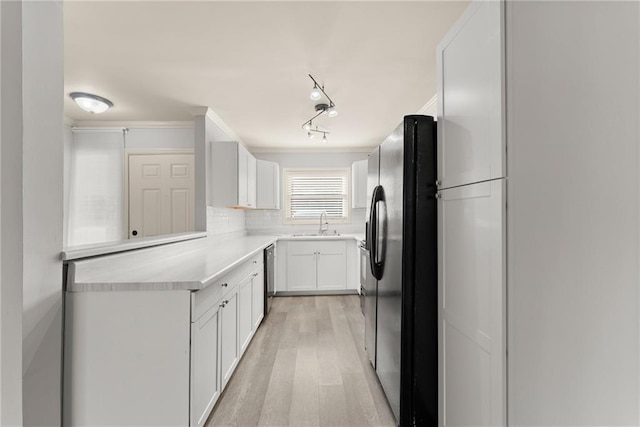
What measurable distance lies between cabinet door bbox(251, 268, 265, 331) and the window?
209cm

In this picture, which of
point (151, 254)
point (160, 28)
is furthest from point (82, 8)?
point (151, 254)

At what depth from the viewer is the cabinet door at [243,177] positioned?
3756 mm

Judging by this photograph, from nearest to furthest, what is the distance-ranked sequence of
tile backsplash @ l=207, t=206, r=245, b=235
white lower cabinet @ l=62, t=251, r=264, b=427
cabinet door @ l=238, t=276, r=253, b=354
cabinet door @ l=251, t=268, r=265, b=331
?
white lower cabinet @ l=62, t=251, r=264, b=427, cabinet door @ l=238, t=276, r=253, b=354, cabinet door @ l=251, t=268, r=265, b=331, tile backsplash @ l=207, t=206, r=245, b=235

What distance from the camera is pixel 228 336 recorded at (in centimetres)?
212

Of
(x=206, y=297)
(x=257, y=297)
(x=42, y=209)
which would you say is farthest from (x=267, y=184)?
(x=42, y=209)

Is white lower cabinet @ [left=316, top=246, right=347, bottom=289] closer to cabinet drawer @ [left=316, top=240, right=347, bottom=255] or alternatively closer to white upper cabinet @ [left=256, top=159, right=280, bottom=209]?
cabinet drawer @ [left=316, top=240, right=347, bottom=255]

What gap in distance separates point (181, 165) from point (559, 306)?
14.3 ft

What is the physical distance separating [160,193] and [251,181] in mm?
1251

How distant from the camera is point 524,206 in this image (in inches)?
38.9

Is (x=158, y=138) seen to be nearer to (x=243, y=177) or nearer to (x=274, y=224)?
(x=243, y=177)

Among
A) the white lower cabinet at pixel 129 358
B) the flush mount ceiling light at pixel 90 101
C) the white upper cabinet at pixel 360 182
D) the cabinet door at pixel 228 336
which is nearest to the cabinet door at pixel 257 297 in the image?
the cabinet door at pixel 228 336

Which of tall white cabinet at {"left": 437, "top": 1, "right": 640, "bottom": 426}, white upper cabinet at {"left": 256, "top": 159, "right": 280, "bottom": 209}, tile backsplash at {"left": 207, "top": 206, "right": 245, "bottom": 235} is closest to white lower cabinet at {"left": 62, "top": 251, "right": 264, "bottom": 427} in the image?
tall white cabinet at {"left": 437, "top": 1, "right": 640, "bottom": 426}

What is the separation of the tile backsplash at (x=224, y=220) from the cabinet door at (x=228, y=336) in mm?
1622

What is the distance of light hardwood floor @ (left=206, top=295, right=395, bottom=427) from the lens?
1.84 metres
